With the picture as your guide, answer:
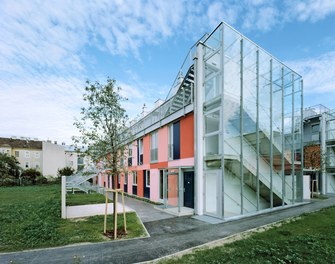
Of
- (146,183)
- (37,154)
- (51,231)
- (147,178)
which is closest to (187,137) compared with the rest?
(147,178)

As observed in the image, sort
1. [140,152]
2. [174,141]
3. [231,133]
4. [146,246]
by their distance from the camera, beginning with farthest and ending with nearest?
[140,152] < [174,141] < [231,133] < [146,246]

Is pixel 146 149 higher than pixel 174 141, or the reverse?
pixel 174 141

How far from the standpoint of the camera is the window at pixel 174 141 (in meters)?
14.1

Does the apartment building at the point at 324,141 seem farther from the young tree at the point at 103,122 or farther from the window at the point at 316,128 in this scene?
the young tree at the point at 103,122

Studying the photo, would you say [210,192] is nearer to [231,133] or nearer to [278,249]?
[231,133]

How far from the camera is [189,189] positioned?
1253 cm

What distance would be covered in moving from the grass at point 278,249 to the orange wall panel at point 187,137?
19.2ft

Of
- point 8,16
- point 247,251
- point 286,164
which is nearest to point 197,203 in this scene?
point 247,251

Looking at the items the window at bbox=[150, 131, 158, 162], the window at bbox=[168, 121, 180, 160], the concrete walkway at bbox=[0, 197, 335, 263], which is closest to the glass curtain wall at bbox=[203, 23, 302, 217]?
the concrete walkway at bbox=[0, 197, 335, 263]

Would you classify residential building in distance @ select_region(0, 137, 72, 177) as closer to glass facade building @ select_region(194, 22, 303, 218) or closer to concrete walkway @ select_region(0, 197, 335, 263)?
glass facade building @ select_region(194, 22, 303, 218)

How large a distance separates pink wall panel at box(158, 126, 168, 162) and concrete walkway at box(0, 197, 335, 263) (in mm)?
6693

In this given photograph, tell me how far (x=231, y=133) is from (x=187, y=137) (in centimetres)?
298

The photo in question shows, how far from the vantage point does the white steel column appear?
1127cm

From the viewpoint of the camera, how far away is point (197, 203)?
36.9 ft
